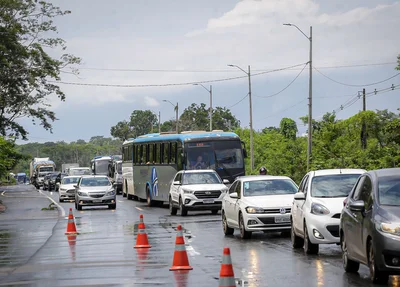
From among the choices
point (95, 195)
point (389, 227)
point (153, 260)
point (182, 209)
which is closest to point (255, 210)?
point (153, 260)

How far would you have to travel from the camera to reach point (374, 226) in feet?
39.6

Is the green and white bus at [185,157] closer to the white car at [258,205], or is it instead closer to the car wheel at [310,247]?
the white car at [258,205]

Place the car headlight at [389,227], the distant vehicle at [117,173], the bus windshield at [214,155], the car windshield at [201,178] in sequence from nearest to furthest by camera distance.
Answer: the car headlight at [389,227] → the car windshield at [201,178] → the bus windshield at [214,155] → the distant vehicle at [117,173]

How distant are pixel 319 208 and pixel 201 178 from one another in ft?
58.2

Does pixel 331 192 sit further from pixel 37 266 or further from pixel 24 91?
pixel 24 91

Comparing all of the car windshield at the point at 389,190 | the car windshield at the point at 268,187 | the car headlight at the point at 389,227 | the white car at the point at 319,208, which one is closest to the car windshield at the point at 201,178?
the car windshield at the point at 268,187

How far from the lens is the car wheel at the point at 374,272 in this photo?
12.1 metres

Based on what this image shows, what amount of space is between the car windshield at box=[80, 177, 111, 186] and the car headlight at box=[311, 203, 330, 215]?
26721 millimetres

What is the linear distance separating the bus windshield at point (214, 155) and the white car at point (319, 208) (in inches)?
803

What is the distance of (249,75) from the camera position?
6062cm

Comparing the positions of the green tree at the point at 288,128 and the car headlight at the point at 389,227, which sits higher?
the green tree at the point at 288,128

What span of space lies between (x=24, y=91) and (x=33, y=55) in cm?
661

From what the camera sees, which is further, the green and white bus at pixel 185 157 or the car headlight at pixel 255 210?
the green and white bus at pixel 185 157

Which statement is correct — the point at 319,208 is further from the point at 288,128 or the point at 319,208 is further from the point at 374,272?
the point at 288,128
